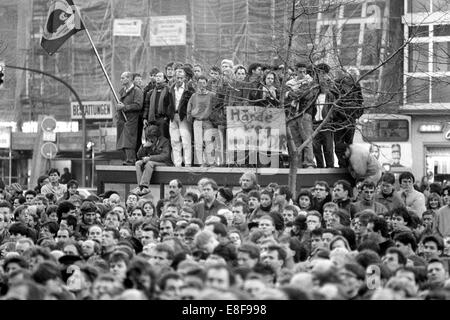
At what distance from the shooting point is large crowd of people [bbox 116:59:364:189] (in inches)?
825

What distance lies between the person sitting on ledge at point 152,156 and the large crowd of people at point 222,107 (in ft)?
0.05

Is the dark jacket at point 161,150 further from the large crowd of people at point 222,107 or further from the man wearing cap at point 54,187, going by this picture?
the man wearing cap at point 54,187

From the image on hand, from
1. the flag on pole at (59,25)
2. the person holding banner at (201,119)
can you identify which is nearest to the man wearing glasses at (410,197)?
the person holding banner at (201,119)

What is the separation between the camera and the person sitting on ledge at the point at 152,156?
23406 mm

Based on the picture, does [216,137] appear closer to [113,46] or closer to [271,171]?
[271,171]

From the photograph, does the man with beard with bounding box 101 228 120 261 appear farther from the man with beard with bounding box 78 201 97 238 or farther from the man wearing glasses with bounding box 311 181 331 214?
the man wearing glasses with bounding box 311 181 331 214

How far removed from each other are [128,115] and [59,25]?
4.62 m

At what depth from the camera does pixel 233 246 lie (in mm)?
12109

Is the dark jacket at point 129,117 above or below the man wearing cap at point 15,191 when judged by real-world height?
above

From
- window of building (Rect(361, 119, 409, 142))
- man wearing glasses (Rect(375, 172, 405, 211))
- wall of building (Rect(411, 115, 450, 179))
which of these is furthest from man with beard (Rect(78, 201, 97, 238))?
wall of building (Rect(411, 115, 450, 179))

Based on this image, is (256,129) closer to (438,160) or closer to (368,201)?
(368,201)

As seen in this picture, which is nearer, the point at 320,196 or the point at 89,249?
the point at 89,249

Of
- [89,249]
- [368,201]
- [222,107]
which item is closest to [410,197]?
→ [368,201]
